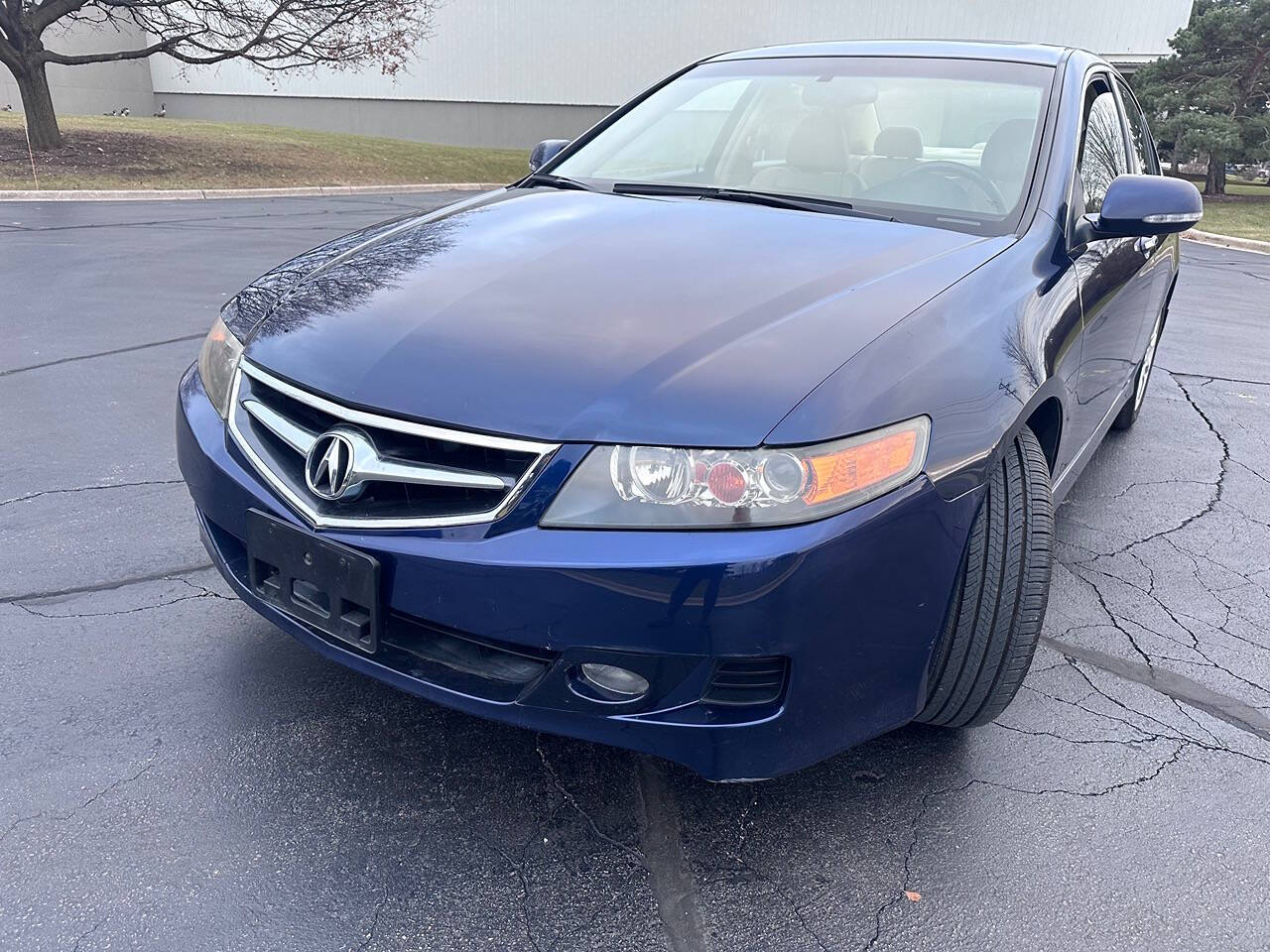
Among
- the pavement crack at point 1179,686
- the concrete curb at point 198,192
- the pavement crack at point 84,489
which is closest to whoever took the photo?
the pavement crack at point 1179,686

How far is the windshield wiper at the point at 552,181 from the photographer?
10.6 feet

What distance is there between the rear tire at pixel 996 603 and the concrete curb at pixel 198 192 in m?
9.54

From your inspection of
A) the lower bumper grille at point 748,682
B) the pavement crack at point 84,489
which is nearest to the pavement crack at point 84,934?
the lower bumper grille at point 748,682

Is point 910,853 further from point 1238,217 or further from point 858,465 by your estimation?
point 1238,217

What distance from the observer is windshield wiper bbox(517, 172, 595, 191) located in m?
3.23

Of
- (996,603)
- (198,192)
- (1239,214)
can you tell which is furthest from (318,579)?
(1239,214)

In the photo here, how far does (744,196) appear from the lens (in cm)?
294

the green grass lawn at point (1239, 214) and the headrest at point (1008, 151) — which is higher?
the headrest at point (1008, 151)

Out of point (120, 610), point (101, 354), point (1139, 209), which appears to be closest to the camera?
point (1139, 209)

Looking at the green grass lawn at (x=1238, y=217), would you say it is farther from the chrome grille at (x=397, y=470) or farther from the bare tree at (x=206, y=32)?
the chrome grille at (x=397, y=470)

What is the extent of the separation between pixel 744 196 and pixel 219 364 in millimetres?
1552

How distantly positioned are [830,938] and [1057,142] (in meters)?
2.26

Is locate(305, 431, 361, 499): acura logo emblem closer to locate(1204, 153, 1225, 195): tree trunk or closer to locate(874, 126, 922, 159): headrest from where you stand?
locate(874, 126, 922, 159): headrest

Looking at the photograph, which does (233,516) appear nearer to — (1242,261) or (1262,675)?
(1262,675)
